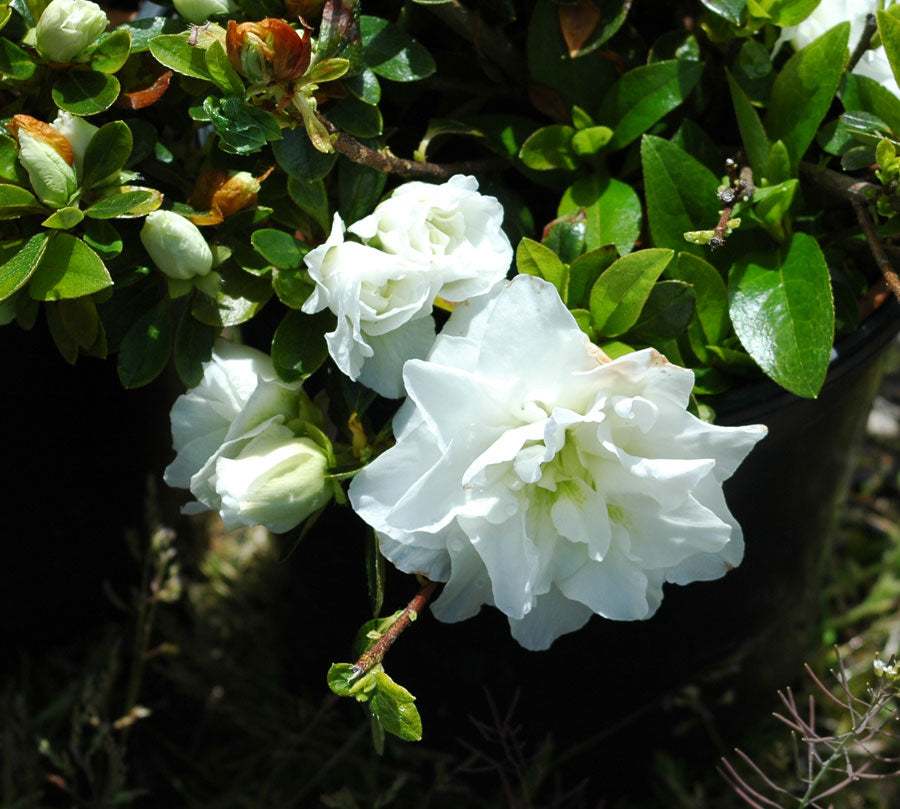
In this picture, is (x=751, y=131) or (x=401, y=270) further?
(x=751, y=131)

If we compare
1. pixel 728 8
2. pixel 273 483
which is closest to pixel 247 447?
pixel 273 483

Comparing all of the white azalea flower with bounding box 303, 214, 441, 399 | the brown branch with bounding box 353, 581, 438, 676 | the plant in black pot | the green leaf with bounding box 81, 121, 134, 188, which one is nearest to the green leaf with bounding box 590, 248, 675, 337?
the plant in black pot

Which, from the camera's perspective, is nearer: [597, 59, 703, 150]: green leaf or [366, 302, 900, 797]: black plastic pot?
[597, 59, 703, 150]: green leaf

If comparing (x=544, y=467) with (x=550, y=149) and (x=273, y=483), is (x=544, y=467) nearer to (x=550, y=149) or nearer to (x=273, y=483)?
(x=273, y=483)

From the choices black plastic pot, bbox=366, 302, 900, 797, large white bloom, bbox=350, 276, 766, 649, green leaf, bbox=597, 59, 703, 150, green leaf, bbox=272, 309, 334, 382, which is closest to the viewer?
large white bloom, bbox=350, 276, 766, 649

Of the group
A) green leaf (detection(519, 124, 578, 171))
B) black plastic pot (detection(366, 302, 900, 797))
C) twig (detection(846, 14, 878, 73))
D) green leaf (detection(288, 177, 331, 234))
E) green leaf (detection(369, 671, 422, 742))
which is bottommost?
black plastic pot (detection(366, 302, 900, 797))

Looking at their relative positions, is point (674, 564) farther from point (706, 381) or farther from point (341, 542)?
point (341, 542)

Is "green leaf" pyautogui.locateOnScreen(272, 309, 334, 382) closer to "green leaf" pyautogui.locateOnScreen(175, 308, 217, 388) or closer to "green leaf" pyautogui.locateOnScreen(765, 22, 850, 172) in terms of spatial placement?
"green leaf" pyautogui.locateOnScreen(175, 308, 217, 388)
